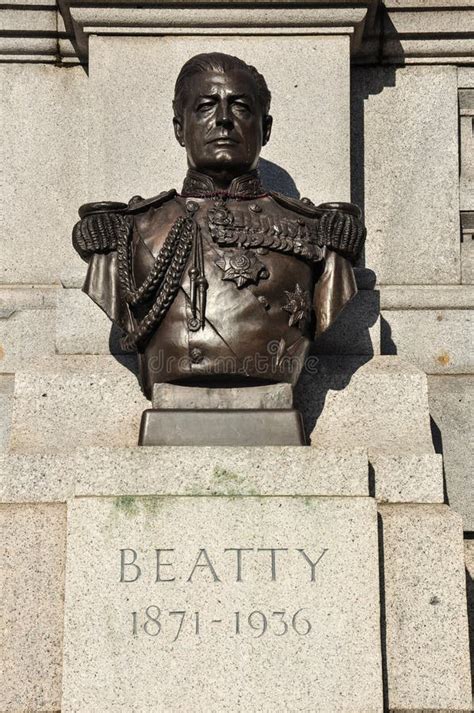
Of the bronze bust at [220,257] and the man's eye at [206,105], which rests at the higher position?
the man's eye at [206,105]

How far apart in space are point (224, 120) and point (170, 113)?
1.36 meters

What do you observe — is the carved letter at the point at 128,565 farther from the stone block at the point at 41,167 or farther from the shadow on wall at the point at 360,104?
the shadow on wall at the point at 360,104

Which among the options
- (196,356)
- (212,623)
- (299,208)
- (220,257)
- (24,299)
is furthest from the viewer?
(24,299)

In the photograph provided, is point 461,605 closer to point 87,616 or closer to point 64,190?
point 87,616

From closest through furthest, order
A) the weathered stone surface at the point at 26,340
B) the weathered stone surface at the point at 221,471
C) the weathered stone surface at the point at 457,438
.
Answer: the weathered stone surface at the point at 221,471 → the weathered stone surface at the point at 457,438 → the weathered stone surface at the point at 26,340

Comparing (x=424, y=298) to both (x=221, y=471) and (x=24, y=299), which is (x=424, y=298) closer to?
(x=24, y=299)

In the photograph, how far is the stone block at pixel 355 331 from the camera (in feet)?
24.1

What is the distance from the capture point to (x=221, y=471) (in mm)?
6098

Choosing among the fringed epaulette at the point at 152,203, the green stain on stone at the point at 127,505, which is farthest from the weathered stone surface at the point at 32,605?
the fringed epaulette at the point at 152,203

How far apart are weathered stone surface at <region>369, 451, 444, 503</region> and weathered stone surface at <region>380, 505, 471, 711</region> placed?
0.39 ft

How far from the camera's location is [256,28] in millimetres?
8203

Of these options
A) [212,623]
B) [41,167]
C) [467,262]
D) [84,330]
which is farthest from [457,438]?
[41,167]

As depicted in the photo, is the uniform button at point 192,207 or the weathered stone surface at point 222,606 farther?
the uniform button at point 192,207

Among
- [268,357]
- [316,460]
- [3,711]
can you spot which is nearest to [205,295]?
[268,357]
